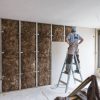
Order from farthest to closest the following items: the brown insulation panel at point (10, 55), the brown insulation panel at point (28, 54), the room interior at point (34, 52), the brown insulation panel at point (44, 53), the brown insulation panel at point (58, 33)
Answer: the brown insulation panel at point (58, 33)
the brown insulation panel at point (44, 53)
the brown insulation panel at point (28, 54)
the brown insulation panel at point (10, 55)
the room interior at point (34, 52)

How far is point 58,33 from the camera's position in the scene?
4.73 meters

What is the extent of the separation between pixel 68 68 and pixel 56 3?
2217 millimetres

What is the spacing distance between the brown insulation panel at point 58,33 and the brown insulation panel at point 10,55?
117cm

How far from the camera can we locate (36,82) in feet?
14.6

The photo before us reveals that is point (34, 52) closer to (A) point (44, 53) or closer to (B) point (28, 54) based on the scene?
(B) point (28, 54)

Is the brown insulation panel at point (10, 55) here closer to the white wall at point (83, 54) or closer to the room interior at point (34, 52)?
the room interior at point (34, 52)

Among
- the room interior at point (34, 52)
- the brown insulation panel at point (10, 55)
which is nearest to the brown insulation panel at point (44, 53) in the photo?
the room interior at point (34, 52)

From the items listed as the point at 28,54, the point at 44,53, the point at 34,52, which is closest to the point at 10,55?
the point at 28,54

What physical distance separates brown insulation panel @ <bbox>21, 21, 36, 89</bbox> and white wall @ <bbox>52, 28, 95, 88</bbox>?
673 mm

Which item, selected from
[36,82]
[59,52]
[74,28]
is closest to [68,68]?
[59,52]

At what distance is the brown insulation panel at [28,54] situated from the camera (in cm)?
423

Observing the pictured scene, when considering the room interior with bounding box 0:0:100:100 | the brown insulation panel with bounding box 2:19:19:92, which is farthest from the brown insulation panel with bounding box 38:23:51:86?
the brown insulation panel with bounding box 2:19:19:92

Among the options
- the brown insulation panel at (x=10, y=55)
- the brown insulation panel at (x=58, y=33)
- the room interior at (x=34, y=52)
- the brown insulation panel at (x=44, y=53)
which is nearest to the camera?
the room interior at (x=34, y=52)

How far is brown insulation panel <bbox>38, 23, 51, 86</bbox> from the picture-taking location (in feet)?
14.6
